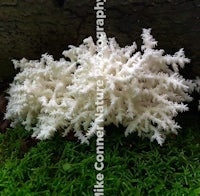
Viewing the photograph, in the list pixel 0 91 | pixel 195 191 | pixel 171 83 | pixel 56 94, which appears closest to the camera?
pixel 195 191

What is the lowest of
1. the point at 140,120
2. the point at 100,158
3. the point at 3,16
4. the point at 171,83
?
the point at 100,158

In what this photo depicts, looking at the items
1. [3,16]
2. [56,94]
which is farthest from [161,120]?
[3,16]

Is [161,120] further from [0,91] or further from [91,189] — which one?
[0,91]

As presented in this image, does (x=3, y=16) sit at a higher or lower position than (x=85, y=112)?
higher

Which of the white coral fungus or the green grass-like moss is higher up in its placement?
the white coral fungus

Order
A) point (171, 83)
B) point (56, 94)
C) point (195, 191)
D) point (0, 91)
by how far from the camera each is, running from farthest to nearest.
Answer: point (0, 91) → point (56, 94) → point (171, 83) → point (195, 191)

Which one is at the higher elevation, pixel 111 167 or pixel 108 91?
pixel 108 91

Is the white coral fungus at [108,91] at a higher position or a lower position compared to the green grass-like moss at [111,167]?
higher

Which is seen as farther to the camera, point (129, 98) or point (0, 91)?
point (0, 91)
